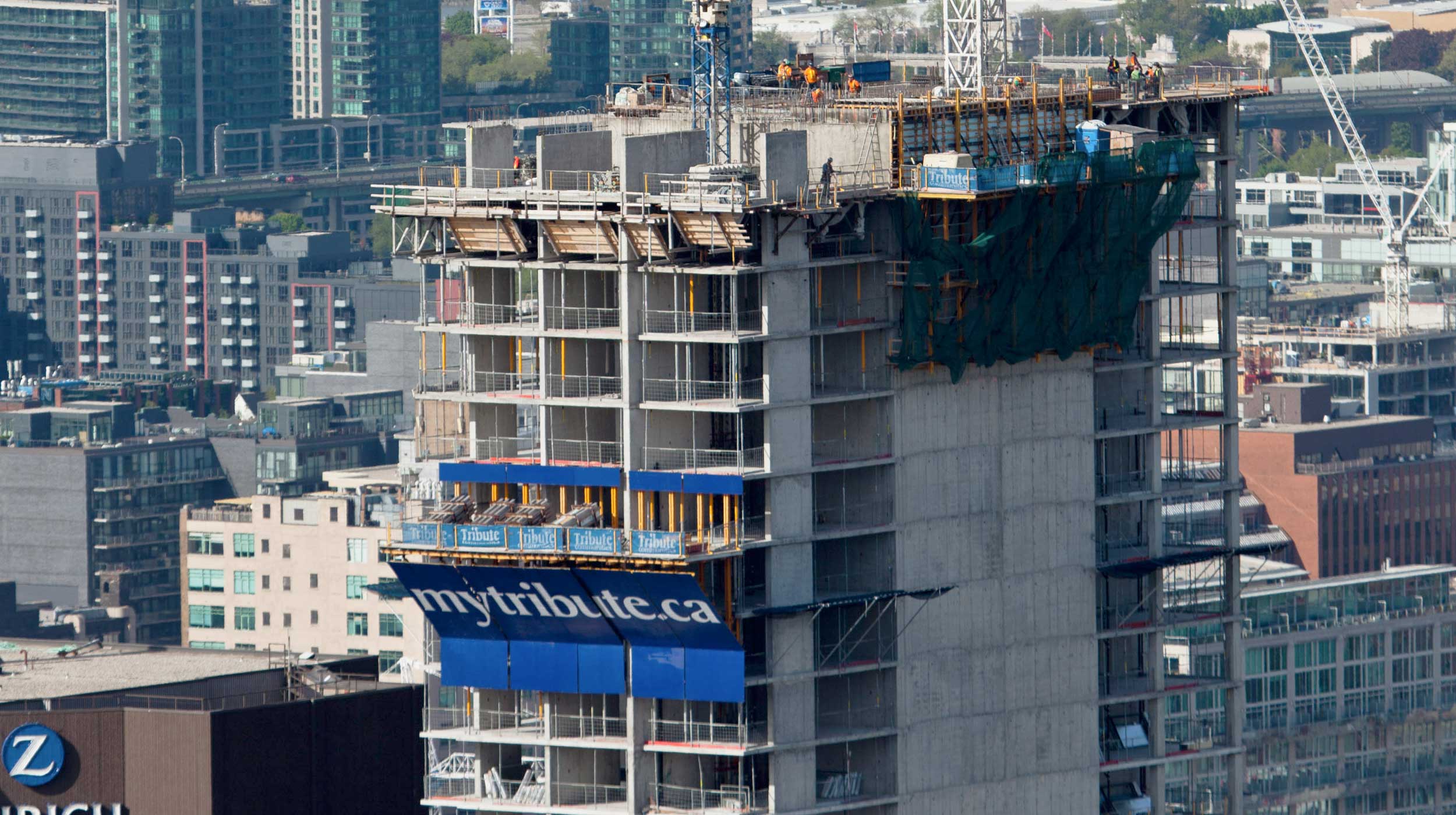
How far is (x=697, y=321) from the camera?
159 meters

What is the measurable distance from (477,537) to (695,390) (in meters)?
8.97

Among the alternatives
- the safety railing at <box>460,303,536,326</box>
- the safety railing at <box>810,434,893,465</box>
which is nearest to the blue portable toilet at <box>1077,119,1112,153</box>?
the safety railing at <box>810,434,893,465</box>

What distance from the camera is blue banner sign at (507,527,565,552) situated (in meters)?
158

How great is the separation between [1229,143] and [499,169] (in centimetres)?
3019

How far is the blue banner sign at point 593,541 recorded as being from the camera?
157500 millimetres

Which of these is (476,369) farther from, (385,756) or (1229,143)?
(1229,143)

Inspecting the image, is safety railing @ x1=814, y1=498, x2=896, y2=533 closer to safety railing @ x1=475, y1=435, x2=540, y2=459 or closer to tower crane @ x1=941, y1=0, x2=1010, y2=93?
safety railing @ x1=475, y1=435, x2=540, y2=459

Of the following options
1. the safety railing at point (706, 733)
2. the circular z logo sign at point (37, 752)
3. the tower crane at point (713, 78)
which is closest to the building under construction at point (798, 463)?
the safety railing at point (706, 733)

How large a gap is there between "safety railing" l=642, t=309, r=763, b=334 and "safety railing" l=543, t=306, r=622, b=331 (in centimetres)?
141

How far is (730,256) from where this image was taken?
158625 millimetres

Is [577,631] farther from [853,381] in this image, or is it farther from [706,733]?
[853,381]

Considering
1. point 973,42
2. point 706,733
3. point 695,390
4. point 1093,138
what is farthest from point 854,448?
point 973,42

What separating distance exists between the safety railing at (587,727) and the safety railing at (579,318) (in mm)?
13334

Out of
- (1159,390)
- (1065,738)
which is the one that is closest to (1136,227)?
(1159,390)
